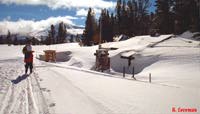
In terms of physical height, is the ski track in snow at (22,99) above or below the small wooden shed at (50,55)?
above

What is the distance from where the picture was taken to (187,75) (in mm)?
18266

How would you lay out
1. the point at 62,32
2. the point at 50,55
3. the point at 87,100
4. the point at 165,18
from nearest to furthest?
the point at 87,100
the point at 50,55
the point at 165,18
the point at 62,32

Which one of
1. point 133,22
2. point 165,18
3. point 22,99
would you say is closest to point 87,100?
point 22,99

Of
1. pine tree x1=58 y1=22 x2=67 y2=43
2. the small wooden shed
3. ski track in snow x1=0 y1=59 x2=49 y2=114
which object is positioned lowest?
the small wooden shed

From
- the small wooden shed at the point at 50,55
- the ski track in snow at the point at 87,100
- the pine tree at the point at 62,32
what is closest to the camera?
the ski track in snow at the point at 87,100

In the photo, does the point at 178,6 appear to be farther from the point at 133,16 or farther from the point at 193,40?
the point at 133,16

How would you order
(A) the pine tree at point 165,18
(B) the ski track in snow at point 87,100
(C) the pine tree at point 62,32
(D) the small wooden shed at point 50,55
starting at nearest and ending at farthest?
1. (B) the ski track in snow at point 87,100
2. (D) the small wooden shed at point 50,55
3. (A) the pine tree at point 165,18
4. (C) the pine tree at point 62,32

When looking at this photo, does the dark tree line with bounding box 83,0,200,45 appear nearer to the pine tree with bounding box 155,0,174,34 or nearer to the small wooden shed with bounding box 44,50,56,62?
the pine tree with bounding box 155,0,174,34

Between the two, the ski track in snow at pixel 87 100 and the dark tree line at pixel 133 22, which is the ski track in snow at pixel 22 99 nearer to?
the ski track in snow at pixel 87 100

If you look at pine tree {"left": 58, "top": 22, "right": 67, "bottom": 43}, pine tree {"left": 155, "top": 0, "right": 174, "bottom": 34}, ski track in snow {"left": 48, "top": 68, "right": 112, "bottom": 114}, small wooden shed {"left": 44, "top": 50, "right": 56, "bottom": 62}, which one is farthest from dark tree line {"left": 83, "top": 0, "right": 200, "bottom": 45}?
ski track in snow {"left": 48, "top": 68, "right": 112, "bottom": 114}

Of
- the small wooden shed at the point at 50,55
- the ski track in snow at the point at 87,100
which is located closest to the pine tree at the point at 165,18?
the small wooden shed at the point at 50,55

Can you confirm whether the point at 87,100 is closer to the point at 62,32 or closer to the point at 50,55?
the point at 50,55

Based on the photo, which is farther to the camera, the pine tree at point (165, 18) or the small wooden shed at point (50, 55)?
the pine tree at point (165, 18)

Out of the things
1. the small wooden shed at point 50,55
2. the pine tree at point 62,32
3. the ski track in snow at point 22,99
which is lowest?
the small wooden shed at point 50,55
